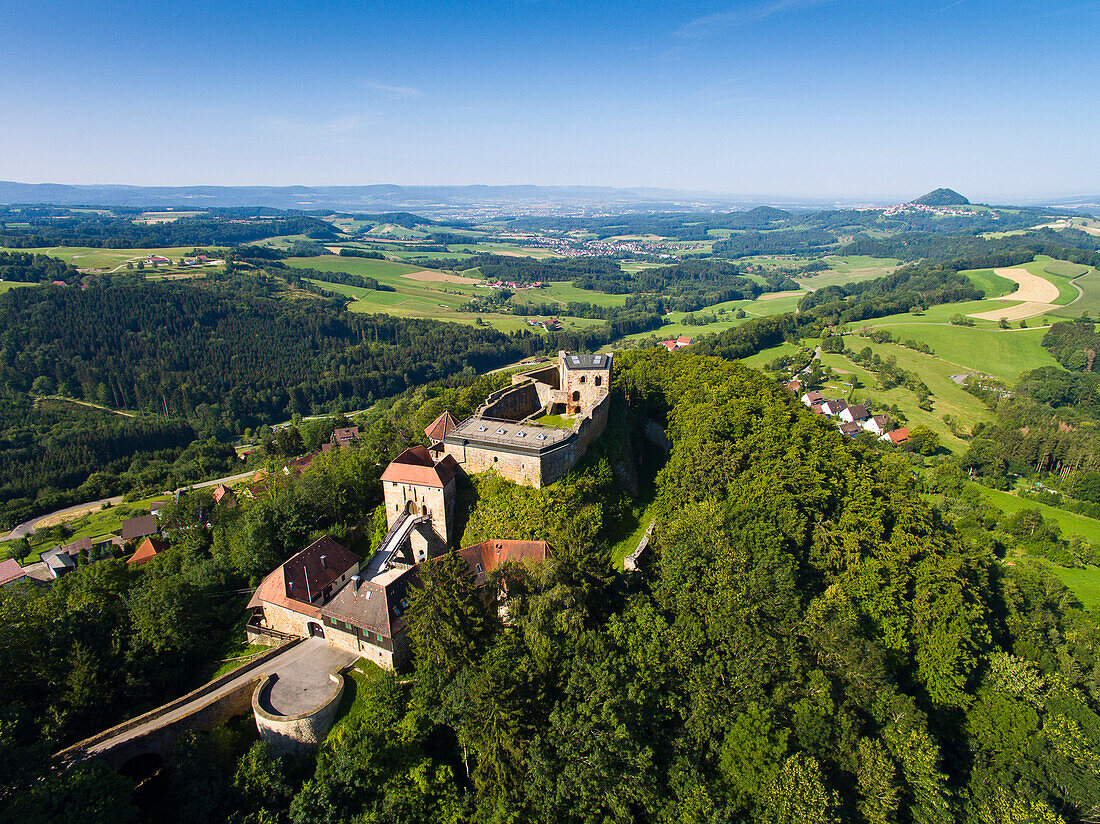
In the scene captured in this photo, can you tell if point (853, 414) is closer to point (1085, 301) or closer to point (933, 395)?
point (933, 395)

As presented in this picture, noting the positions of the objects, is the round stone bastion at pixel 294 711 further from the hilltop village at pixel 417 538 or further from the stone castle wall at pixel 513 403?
the stone castle wall at pixel 513 403

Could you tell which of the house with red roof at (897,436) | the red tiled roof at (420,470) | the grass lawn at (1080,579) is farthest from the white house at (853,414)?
the red tiled roof at (420,470)

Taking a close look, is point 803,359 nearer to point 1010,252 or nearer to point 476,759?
point 476,759

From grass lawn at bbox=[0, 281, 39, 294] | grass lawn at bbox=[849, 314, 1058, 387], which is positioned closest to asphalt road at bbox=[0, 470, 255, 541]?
grass lawn at bbox=[0, 281, 39, 294]

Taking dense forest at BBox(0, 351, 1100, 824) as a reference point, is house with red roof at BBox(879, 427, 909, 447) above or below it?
below

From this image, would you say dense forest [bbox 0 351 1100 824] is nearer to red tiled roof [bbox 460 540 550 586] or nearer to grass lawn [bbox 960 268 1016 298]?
red tiled roof [bbox 460 540 550 586]

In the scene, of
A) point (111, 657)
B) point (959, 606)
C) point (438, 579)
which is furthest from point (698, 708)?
point (111, 657)
